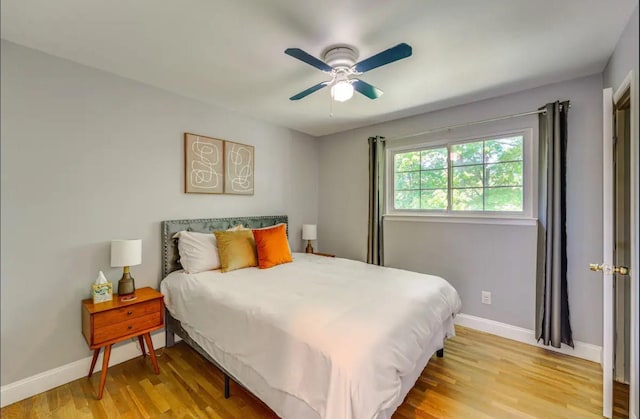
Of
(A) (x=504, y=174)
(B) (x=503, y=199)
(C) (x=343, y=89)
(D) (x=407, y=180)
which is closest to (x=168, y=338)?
(C) (x=343, y=89)

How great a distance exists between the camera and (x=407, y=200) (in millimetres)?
Result: 3520

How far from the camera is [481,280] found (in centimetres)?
291

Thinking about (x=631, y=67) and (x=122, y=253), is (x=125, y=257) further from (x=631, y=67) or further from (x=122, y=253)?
(x=631, y=67)

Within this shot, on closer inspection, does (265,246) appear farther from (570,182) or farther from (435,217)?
(570,182)

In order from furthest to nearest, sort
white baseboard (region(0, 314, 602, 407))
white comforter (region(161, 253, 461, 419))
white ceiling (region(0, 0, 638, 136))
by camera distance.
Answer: white baseboard (region(0, 314, 602, 407)) → white ceiling (region(0, 0, 638, 136)) → white comforter (region(161, 253, 461, 419))

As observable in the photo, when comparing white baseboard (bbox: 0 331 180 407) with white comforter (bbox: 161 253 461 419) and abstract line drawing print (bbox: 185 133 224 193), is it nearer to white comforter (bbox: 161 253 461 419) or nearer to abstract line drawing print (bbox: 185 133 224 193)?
white comforter (bbox: 161 253 461 419)

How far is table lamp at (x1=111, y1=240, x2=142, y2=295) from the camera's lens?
212cm

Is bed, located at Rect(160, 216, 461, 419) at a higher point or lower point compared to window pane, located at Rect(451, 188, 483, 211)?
lower

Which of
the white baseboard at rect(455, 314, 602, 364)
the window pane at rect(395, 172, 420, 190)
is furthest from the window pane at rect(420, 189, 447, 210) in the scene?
the white baseboard at rect(455, 314, 602, 364)

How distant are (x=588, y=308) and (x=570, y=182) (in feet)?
3.54

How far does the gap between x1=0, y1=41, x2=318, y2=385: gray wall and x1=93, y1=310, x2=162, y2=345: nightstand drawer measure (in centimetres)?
38

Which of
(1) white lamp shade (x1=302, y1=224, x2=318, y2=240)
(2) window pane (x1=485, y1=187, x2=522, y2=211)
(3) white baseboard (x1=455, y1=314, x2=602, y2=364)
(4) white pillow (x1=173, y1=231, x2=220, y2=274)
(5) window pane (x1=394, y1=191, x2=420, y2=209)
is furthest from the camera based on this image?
(1) white lamp shade (x1=302, y1=224, x2=318, y2=240)

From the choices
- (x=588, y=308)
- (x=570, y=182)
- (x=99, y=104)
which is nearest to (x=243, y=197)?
(x=99, y=104)

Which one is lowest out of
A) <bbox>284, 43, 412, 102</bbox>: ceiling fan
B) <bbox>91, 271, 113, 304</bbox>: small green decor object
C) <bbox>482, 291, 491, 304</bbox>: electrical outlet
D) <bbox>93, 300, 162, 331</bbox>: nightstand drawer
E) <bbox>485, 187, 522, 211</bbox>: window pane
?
<bbox>482, 291, 491, 304</bbox>: electrical outlet
